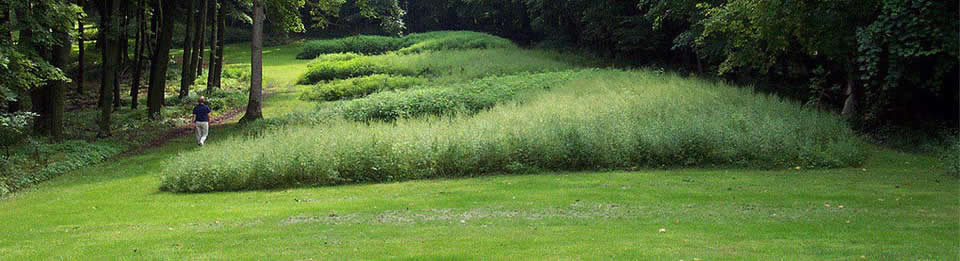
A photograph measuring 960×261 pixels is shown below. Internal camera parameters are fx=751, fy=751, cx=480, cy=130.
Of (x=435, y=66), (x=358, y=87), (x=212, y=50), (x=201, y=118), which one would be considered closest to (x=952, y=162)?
(x=201, y=118)

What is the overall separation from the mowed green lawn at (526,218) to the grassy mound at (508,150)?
2.54 feet

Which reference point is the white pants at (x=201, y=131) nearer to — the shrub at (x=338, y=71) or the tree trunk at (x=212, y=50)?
the tree trunk at (x=212, y=50)

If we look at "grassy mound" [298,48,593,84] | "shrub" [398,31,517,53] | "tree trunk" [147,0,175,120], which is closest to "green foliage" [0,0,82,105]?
"tree trunk" [147,0,175,120]

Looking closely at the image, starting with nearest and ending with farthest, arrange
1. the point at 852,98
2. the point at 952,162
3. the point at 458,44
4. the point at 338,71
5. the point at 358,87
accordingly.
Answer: the point at 952,162
the point at 852,98
the point at 358,87
the point at 338,71
the point at 458,44

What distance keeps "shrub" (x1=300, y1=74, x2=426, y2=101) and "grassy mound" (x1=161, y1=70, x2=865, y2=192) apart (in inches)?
677

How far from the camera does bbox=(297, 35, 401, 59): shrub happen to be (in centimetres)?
6600

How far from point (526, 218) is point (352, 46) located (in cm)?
5767

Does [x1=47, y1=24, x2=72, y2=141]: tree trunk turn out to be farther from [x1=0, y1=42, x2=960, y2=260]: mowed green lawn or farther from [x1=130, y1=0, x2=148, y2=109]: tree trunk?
[x1=130, y1=0, x2=148, y2=109]: tree trunk

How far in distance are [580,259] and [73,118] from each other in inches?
1004

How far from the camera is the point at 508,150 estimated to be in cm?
1762

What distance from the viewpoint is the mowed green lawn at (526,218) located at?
9273 millimetres

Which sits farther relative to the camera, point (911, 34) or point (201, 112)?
point (201, 112)

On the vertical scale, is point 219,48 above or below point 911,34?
below

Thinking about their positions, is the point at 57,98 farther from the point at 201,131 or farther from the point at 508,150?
the point at 508,150
